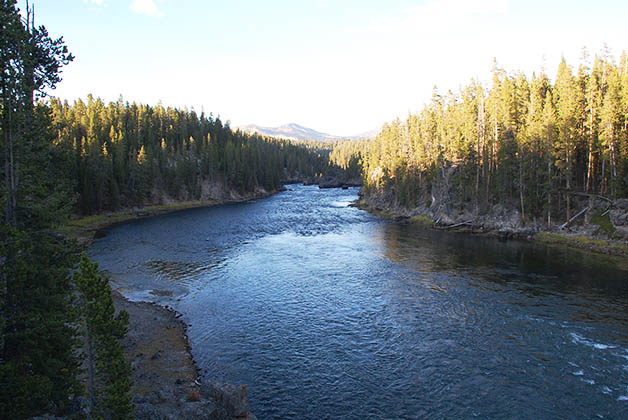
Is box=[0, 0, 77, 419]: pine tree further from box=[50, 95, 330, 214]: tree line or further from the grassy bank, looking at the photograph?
box=[50, 95, 330, 214]: tree line

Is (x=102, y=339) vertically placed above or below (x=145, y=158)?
below

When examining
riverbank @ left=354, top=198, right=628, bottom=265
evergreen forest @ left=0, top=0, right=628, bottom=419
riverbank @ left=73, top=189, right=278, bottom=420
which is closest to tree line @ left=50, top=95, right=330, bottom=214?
evergreen forest @ left=0, top=0, right=628, bottom=419

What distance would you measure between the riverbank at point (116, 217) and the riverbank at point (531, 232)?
65.8m

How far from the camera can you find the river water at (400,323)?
66.0 ft

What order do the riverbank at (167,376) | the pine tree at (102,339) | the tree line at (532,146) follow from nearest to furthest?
the pine tree at (102,339), the riverbank at (167,376), the tree line at (532,146)

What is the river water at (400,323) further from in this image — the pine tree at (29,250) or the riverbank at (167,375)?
the pine tree at (29,250)

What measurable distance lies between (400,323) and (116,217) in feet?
272

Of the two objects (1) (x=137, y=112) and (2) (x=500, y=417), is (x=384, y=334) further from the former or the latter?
(1) (x=137, y=112)

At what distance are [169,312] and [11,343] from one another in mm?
16897

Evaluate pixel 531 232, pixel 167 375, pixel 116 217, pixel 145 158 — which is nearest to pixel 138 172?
pixel 145 158

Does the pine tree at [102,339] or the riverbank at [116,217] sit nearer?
the pine tree at [102,339]

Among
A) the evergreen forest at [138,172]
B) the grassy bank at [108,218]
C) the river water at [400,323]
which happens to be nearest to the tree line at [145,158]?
the evergreen forest at [138,172]

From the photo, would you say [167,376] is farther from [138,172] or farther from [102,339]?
[138,172]

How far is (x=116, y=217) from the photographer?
8962cm
